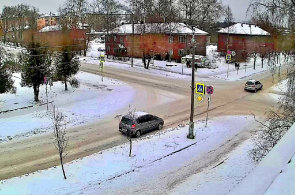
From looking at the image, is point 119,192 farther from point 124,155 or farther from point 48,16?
point 48,16

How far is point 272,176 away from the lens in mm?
2602

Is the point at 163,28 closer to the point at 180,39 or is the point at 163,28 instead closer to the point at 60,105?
the point at 180,39

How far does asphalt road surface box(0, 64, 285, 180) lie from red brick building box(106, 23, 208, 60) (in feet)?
30.4

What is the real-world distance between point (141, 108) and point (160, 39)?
89.6 ft

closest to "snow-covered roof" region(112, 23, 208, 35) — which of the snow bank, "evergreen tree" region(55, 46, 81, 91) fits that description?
"evergreen tree" region(55, 46, 81, 91)

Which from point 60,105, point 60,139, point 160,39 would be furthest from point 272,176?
point 160,39

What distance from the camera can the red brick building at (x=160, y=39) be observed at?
48531mm

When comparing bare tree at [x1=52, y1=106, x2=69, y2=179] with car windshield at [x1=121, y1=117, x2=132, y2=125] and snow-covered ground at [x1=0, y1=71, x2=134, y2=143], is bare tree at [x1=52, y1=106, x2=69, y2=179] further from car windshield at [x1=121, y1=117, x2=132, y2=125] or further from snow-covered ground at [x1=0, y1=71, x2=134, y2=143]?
car windshield at [x1=121, y1=117, x2=132, y2=125]

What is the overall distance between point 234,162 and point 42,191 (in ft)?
28.3

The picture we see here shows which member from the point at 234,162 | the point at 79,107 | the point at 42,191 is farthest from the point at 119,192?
the point at 79,107

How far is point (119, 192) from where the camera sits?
1129 centimetres

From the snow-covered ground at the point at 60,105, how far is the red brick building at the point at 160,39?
17311 mm

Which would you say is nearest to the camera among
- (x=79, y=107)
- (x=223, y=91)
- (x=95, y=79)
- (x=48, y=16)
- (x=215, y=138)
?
(x=215, y=138)

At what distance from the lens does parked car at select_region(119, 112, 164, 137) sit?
17.4 meters
